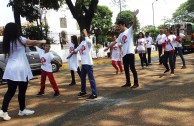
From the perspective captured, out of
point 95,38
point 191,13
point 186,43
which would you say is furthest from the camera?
point 191,13

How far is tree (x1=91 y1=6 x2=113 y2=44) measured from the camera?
44231 mm

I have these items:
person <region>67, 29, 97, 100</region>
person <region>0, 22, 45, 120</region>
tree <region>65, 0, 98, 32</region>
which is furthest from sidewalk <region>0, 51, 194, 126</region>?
tree <region>65, 0, 98, 32</region>

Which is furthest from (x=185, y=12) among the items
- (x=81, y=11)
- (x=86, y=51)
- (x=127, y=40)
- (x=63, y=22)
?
(x=86, y=51)

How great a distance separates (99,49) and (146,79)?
1963 centimetres

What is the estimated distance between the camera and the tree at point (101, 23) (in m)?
44.2

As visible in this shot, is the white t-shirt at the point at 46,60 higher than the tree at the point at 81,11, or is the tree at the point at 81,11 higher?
the tree at the point at 81,11

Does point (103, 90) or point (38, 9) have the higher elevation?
point (38, 9)

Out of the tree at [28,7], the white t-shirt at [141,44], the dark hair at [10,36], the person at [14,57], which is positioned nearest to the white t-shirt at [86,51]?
the person at [14,57]

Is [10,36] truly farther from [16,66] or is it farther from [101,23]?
[101,23]

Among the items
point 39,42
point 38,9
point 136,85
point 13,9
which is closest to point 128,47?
point 136,85

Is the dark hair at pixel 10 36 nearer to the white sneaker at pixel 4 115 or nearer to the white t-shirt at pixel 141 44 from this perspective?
the white sneaker at pixel 4 115

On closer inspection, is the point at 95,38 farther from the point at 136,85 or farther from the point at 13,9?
the point at 136,85

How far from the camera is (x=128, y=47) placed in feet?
27.2

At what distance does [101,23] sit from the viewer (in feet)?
154
